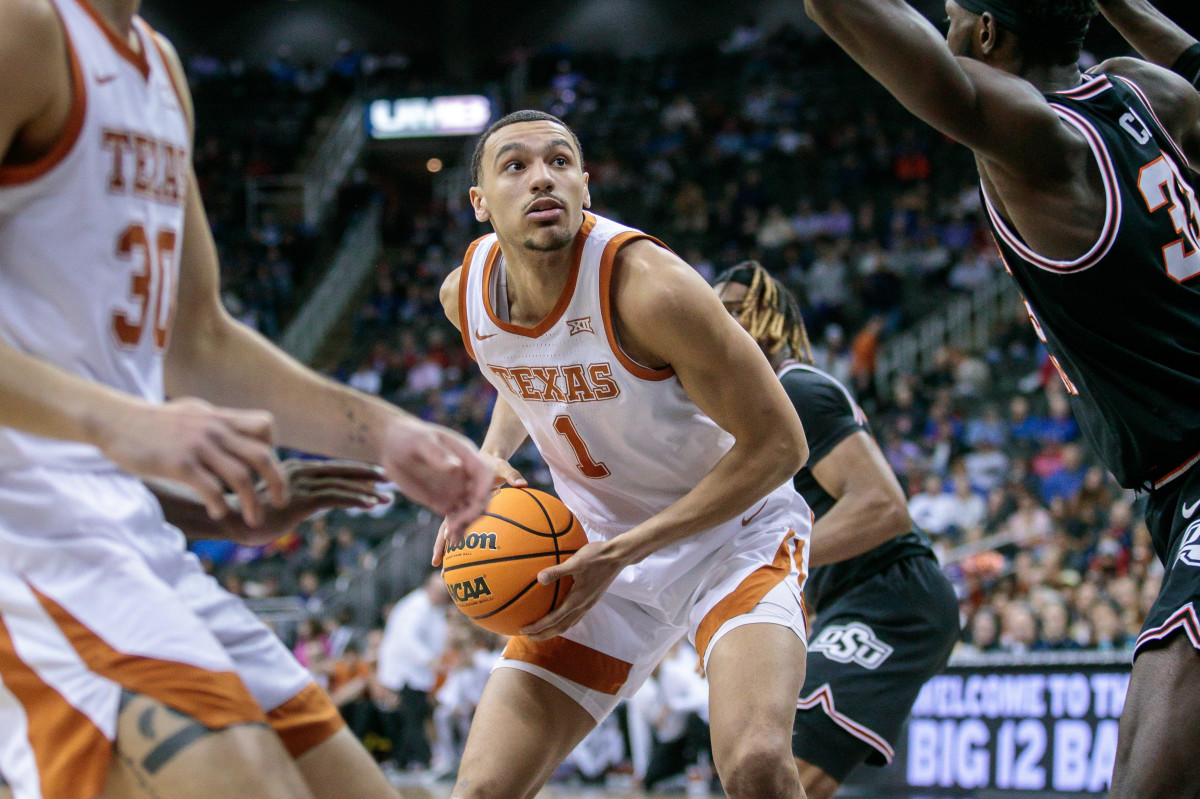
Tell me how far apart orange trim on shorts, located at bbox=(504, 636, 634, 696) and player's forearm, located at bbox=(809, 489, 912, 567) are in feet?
2.92

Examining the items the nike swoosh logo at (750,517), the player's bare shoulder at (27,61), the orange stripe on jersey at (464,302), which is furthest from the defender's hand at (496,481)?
the player's bare shoulder at (27,61)

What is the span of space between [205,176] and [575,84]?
24.2 ft

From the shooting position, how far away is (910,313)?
16.4 meters

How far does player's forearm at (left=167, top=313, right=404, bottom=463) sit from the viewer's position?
221 cm

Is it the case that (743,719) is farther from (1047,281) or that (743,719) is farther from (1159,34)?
(1159,34)

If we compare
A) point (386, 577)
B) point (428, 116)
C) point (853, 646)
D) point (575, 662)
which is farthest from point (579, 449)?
point (428, 116)

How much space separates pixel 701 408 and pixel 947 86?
1121 mm

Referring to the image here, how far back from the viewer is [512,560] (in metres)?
3.45

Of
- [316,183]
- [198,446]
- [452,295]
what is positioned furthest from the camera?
[316,183]

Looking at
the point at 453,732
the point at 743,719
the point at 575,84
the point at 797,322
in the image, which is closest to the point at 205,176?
the point at 575,84

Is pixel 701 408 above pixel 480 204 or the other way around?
the other way around

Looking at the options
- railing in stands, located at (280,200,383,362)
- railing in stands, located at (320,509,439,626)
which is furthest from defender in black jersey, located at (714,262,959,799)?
railing in stands, located at (280,200,383,362)

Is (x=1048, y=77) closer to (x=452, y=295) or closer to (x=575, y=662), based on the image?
(x=452, y=295)

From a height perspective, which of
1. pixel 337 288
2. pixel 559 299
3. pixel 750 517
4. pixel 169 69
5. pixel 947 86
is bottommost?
pixel 337 288
